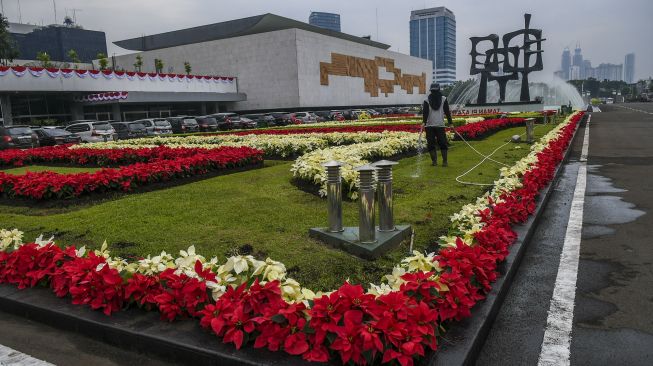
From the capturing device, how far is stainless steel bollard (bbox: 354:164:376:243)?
4.42m

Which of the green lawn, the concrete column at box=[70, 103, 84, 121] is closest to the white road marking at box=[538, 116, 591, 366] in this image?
the green lawn

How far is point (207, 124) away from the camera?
1304 inches

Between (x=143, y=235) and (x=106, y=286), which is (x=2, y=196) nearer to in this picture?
(x=143, y=235)

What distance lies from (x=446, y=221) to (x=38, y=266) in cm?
425

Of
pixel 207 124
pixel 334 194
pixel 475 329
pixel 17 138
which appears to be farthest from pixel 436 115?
pixel 207 124

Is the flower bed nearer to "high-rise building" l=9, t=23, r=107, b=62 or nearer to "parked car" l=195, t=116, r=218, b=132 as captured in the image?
"parked car" l=195, t=116, r=218, b=132

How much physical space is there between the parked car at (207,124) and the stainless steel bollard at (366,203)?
2972 centimetres

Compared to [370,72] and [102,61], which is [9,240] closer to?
[102,61]

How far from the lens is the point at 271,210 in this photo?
21.3ft

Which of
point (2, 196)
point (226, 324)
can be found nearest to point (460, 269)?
point (226, 324)

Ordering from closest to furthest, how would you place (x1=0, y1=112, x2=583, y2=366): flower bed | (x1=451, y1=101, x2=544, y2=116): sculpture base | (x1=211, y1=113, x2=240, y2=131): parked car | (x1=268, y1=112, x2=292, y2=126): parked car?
(x1=0, y1=112, x2=583, y2=366): flower bed → (x1=211, y1=113, x2=240, y2=131): parked car → (x1=268, y1=112, x2=292, y2=126): parked car → (x1=451, y1=101, x2=544, y2=116): sculpture base

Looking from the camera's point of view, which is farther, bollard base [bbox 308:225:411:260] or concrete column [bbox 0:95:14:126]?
concrete column [bbox 0:95:14:126]

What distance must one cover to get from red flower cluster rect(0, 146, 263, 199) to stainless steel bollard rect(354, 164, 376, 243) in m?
5.02

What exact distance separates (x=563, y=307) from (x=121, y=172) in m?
7.16
